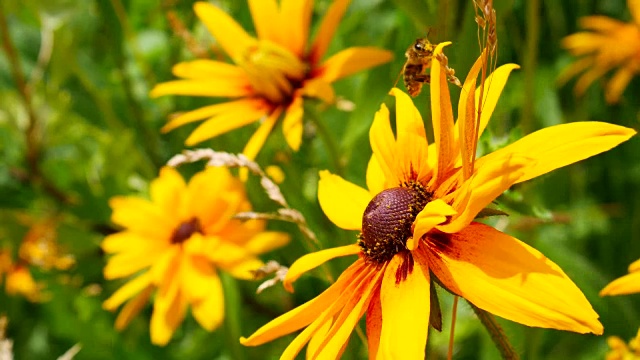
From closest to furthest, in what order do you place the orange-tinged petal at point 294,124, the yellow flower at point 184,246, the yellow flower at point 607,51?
the orange-tinged petal at point 294,124 < the yellow flower at point 184,246 < the yellow flower at point 607,51

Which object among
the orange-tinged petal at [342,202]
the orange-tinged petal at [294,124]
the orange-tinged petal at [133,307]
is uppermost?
the orange-tinged petal at [342,202]

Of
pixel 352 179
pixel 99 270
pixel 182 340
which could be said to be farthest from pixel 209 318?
pixel 99 270

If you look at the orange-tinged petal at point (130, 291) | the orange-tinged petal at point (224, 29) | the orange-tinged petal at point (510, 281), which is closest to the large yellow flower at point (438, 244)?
the orange-tinged petal at point (510, 281)

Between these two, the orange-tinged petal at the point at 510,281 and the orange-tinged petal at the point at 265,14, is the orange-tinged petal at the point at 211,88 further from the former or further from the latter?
the orange-tinged petal at the point at 510,281

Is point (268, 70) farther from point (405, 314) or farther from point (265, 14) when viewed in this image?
point (405, 314)

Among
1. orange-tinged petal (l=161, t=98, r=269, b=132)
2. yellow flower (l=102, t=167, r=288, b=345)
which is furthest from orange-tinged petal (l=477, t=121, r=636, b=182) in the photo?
yellow flower (l=102, t=167, r=288, b=345)

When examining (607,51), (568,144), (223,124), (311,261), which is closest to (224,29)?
(223,124)

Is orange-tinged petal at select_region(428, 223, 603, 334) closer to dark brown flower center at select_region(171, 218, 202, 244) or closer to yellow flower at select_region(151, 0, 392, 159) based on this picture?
yellow flower at select_region(151, 0, 392, 159)
